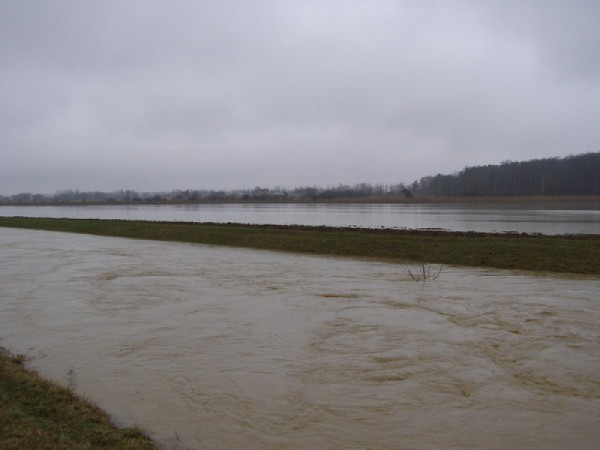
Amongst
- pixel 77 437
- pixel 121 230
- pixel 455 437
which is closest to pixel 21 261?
pixel 121 230

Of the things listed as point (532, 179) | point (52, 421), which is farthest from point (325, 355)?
point (532, 179)

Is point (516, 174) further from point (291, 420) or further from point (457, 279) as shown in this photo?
point (291, 420)

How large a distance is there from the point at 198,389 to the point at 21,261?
19.0 m

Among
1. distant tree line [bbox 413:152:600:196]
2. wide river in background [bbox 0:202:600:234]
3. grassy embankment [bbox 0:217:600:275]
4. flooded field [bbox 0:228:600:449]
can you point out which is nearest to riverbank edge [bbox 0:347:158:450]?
flooded field [bbox 0:228:600:449]

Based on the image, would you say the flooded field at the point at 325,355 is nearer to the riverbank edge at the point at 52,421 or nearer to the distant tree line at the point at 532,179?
the riverbank edge at the point at 52,421

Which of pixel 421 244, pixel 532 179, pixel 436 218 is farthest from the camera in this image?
pixel 532 179

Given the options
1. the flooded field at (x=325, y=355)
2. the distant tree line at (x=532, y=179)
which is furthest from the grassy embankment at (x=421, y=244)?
the distant tree line at (x=532, y=179)

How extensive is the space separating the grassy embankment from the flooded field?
303 centimetres

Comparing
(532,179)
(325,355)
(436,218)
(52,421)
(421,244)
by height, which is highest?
(532,179)

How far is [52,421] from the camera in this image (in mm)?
5945

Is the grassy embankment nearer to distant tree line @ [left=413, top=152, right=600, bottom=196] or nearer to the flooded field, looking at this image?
the flooded field

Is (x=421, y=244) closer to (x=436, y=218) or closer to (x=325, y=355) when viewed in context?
(x=325, y=355)

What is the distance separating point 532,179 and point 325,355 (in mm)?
118620

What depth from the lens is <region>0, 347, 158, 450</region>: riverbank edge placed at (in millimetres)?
5316
